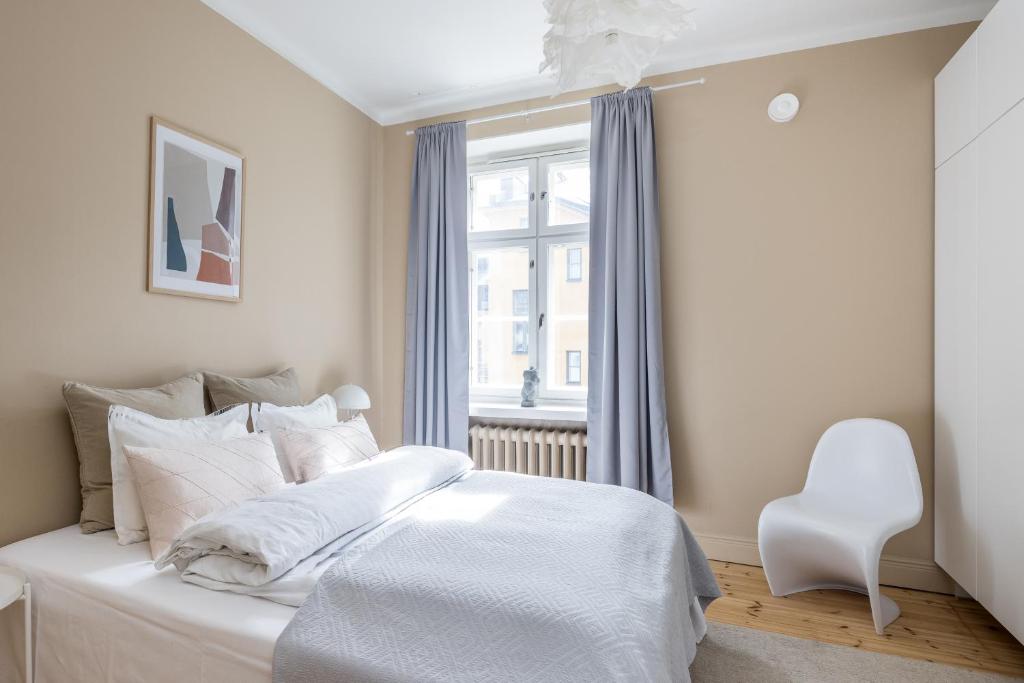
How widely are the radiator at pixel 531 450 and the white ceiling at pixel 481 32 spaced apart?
7.01 feet

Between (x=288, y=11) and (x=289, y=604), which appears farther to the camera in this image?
(x=288, y=11)

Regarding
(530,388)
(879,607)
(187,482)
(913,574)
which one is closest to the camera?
(187,482)

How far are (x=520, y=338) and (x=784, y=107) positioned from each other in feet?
6.65

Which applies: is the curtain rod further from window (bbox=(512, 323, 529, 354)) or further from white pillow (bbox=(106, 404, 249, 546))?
white pillow (bbox=(106, 404, 249, 546))

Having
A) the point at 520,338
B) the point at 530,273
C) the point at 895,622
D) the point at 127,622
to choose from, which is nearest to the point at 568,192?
the point at 530,273

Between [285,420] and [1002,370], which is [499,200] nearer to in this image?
[285,420]

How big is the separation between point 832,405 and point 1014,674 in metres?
1.22

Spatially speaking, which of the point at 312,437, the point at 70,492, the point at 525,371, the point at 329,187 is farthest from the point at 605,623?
the point at 329,187

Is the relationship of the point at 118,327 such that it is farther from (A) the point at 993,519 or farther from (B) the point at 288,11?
(A) the point at 993,519

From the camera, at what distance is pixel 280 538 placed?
4.74ft

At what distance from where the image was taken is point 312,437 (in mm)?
2258

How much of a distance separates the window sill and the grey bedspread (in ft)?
4.78

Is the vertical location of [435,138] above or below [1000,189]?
above

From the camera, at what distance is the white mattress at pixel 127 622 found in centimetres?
130
